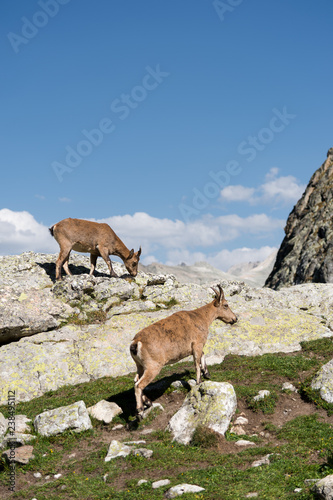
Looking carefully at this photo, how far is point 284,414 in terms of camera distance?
47.9ft

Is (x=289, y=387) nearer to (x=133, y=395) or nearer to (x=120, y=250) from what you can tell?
(x=133, y=395)

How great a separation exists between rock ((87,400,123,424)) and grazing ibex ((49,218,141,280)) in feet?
42.3

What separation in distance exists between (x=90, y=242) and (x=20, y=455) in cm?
1609

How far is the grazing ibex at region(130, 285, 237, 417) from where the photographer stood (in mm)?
14227

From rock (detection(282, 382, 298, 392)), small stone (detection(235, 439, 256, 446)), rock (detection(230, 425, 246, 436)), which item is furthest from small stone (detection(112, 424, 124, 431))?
rock (detection(282, 382, 298, 392))

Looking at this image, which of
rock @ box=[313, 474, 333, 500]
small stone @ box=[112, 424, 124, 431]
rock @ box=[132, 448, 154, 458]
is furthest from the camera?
small stone @ box=[112, 424, 124, 431]

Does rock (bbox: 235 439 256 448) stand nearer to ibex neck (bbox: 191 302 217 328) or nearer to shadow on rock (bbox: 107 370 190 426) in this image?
shadow on rock (bbox: 107 370 190 426)

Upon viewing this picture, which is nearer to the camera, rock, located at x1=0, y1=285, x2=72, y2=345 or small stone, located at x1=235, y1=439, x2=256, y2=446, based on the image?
small stone, located at x1=235, y1=439, x2=256, y2=446

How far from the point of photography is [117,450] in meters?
12.4

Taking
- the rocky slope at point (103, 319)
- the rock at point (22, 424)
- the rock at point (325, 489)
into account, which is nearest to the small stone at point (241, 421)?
the rock at point (325, 489)

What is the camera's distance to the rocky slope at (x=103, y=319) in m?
19.7

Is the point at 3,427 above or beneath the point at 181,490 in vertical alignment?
above

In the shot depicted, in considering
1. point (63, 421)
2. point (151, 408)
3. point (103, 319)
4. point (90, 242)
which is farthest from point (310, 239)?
point (63, 421)

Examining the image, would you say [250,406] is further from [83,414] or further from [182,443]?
[83,414]
